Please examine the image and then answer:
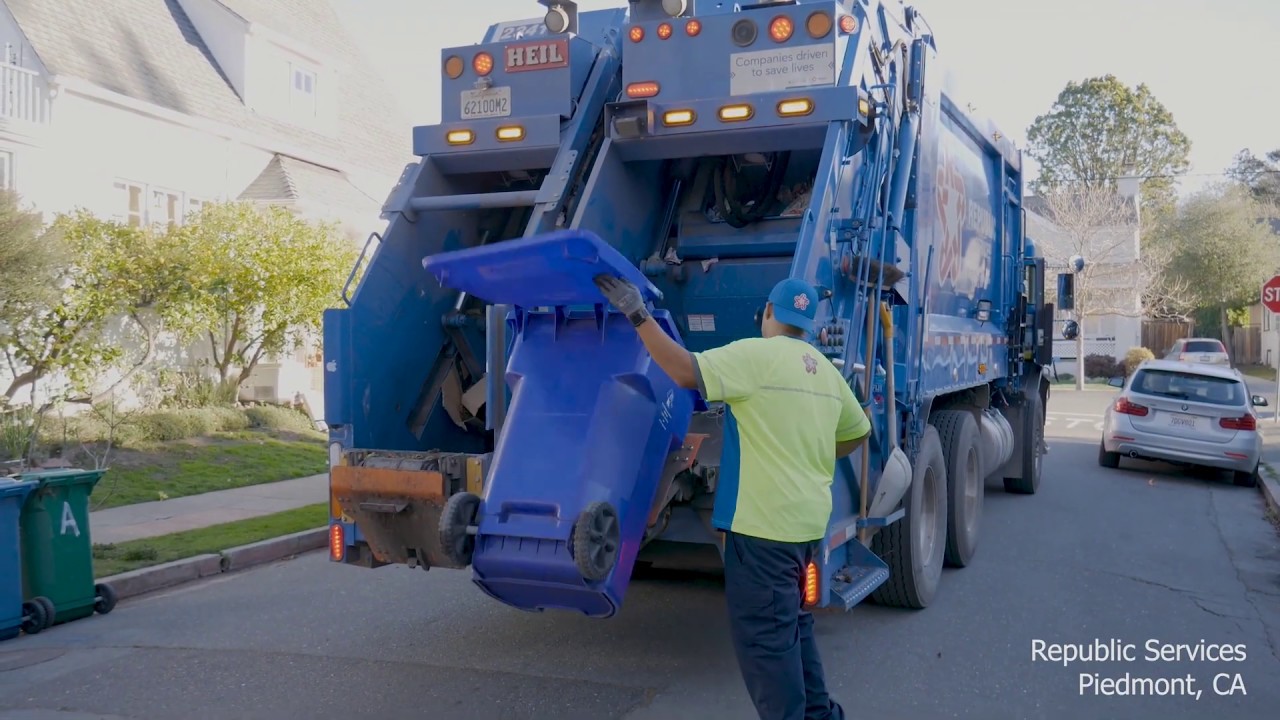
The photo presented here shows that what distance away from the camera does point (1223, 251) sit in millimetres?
43344

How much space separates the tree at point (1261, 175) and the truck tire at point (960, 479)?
193ft

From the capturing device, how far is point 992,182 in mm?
9555

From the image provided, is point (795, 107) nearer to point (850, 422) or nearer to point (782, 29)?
point (782, 29)

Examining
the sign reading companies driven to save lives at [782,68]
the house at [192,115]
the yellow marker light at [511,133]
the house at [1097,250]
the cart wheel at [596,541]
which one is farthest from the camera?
the house at [1097,250]

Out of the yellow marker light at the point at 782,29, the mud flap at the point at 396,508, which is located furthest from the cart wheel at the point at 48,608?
the yellow marker light at the point at 782,29

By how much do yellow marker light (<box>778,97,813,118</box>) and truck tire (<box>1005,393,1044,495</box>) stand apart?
6939 mm

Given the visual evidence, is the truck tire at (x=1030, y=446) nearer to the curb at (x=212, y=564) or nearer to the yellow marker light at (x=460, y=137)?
the curb at (x=212, y=564)

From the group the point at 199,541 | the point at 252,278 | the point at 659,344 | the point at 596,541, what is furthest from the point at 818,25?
the point at 252,278

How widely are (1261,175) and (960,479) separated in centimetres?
6448

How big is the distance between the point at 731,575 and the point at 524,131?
282 centimetres

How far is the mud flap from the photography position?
4770 millimetres

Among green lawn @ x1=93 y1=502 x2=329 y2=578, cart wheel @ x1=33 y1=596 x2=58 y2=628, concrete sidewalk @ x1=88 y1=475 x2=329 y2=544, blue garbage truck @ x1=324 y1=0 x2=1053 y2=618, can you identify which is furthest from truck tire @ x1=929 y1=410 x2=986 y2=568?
concrete sidewalk @ x1=88 y1=475 x2=329 y2=544

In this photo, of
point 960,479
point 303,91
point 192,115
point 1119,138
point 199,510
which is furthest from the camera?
point 1119,138

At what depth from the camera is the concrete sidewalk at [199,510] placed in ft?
29.1
